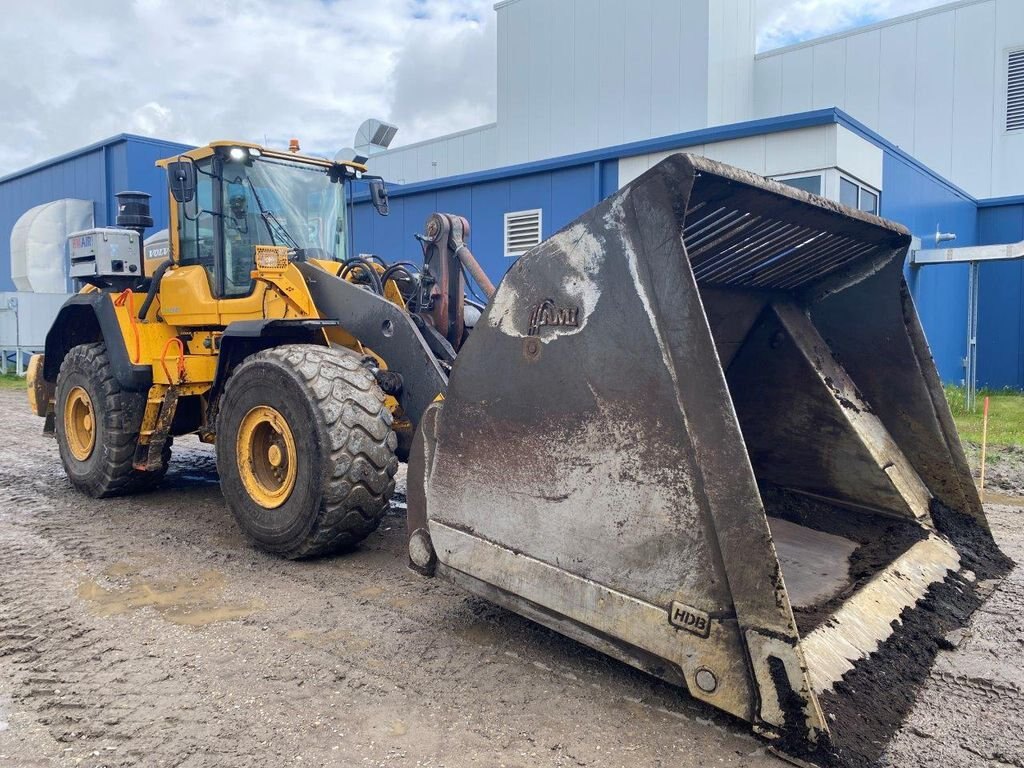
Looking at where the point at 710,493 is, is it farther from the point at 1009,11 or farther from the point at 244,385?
the point at 1009,11

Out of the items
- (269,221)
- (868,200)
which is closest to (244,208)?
(269,221)

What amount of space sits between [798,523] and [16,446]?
8.07 meters

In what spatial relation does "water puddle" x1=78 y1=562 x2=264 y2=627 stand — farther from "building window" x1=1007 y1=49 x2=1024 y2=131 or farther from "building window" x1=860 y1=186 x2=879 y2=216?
"building window" x1=1007 y1=49 x2=1024 y2=131

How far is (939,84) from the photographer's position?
61.5ft

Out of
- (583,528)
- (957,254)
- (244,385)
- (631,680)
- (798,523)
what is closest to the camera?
(583,528)

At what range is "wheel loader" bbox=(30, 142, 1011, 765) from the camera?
8.00ft

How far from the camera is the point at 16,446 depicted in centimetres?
863

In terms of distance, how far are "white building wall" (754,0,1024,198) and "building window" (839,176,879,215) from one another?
9.09 metres

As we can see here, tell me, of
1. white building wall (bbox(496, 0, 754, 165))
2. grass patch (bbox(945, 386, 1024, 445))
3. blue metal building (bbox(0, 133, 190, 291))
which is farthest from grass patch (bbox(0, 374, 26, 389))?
grass patch (bbox(945, 386, 1024, 445))

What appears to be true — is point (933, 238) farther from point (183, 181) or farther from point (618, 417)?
point (618, 417)

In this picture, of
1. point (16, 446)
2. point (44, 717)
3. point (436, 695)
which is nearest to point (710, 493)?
point (436, 695)

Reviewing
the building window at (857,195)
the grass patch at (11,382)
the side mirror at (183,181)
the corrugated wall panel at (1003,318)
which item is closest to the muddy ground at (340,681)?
the side mirror at (183,181)

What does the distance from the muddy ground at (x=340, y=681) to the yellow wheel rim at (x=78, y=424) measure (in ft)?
6.45

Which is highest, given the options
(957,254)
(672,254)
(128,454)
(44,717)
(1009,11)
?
(1009,11)
